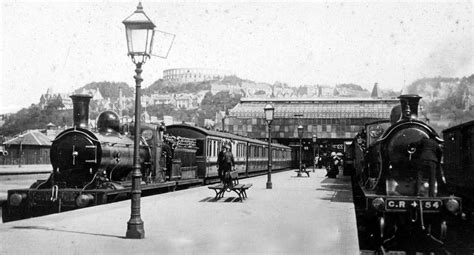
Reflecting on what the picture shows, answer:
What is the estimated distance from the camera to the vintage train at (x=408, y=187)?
35.8 feet

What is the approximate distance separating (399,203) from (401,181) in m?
1.07

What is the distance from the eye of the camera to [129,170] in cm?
1652

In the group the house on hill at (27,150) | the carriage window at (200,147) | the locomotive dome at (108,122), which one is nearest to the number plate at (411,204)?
the locomotive dome at (108,122)

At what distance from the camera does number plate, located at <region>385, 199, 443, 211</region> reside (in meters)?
10.9

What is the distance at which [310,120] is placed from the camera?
238ft

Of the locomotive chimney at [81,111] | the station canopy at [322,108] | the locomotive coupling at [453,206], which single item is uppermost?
the station canopy at [322,108]

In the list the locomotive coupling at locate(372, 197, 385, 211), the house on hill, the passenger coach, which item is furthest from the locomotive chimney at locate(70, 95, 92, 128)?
the house on hill

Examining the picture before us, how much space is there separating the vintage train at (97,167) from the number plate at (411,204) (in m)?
7.60

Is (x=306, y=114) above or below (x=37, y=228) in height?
above

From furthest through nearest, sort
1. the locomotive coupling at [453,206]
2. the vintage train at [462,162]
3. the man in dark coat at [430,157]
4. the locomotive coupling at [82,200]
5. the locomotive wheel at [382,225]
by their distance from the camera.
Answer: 1. the vintage train at [462,162]
2. the locomotive coupling at [82,200]
3. the man in dark coat at [430,157]
4. the locomotive wheel at [382,225]
5. the locomotive coupling at [453,206]

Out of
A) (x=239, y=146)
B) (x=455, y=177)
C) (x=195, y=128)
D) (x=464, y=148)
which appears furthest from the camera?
(x=239, y=146)

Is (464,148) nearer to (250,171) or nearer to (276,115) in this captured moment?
(250,171)

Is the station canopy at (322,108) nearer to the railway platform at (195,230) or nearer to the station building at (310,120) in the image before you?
the station building at (310,120)

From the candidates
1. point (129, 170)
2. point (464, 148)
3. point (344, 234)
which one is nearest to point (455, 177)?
point (464, 148)
